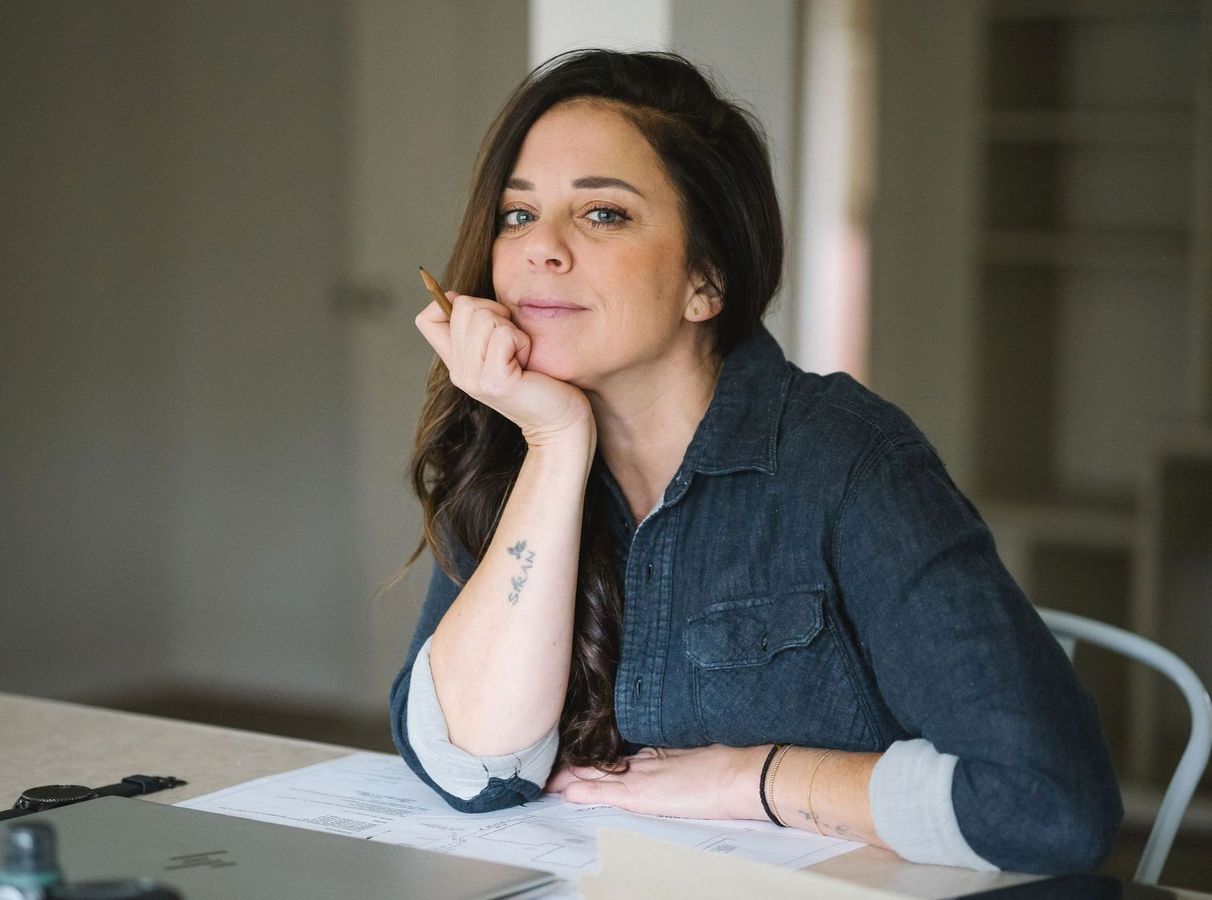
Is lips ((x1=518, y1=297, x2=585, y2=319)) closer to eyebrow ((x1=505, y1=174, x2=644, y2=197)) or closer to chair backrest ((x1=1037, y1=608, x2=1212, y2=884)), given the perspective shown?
eyebrow ((x1=505, y1=174, x2=644, y2=197))

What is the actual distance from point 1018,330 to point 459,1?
1.71 meters

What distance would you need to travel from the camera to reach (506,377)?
1402mm

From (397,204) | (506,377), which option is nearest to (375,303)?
(397,204)

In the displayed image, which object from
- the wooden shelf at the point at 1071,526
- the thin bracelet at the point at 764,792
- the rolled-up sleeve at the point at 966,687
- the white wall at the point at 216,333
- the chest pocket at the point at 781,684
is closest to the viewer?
the rolled-up sleeve at the point at 966,687

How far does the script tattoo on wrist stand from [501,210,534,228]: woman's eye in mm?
331

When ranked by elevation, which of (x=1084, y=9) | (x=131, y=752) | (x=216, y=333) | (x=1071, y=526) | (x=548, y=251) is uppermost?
(x=1084, y=9)

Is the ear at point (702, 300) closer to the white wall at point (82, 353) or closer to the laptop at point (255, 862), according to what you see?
the laptop at point (255, 862)

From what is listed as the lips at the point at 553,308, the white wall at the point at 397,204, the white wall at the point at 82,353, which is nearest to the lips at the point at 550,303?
the lips at the point at 553,308

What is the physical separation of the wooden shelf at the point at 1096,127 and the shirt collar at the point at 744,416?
2321 millimetres

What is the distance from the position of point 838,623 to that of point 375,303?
3.06 m

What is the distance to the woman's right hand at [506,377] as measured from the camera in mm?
1403

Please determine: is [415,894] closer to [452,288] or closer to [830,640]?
[830,640]

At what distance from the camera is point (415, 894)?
3.16 ft

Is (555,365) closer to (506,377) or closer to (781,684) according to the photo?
(506,377)
